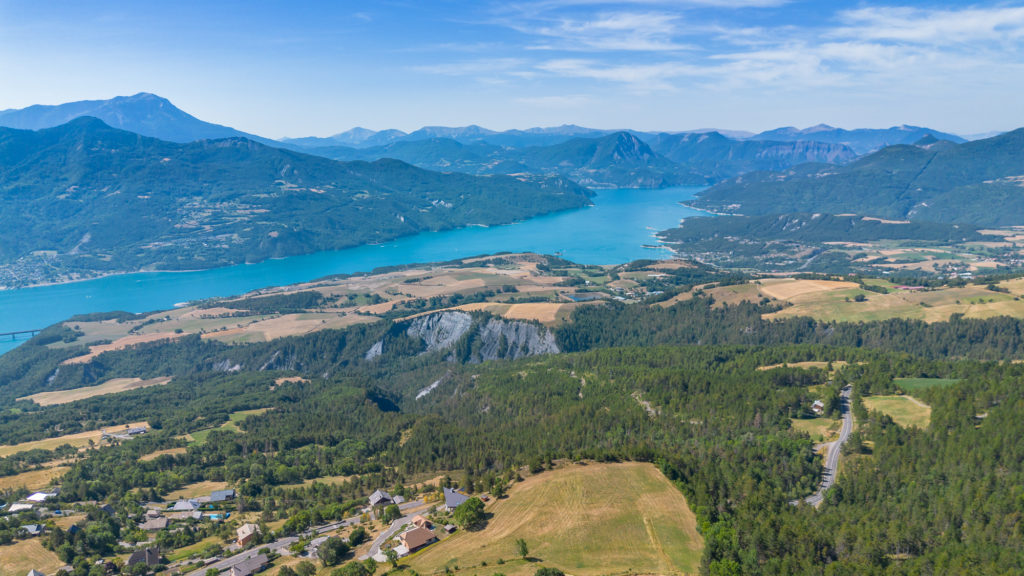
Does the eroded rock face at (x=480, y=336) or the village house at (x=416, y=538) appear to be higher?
the village house at (x=416, y=538)

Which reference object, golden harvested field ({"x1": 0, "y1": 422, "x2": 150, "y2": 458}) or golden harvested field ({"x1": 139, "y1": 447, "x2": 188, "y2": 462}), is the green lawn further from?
golden harvested field ({"x1": 0, "y1": 422, "x2": 150, "y2": 458})

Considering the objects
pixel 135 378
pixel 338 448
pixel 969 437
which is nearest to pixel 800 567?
pixel 969 437

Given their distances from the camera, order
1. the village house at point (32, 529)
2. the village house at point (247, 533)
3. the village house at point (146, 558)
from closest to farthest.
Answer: the village house at point (146, 558) < the village house at point (247, 533) < the village house at point (32, 529)

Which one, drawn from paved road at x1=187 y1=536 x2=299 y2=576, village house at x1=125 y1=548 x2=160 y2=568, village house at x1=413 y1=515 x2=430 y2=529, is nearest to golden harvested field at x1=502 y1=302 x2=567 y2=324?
village house at x1=413 y1=515 x2=430 y2=529

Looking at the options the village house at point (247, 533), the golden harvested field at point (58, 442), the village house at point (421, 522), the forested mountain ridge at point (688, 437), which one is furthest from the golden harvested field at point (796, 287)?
the golden harvested field at point (58, 442)

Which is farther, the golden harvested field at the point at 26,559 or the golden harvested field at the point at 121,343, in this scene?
the golden harvested field at the point at 121,343

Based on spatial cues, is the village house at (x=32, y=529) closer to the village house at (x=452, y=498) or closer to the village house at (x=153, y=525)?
the village house at (x=153, y=525)

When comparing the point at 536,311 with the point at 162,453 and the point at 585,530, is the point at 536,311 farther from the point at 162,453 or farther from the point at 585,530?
the point at 585,530
